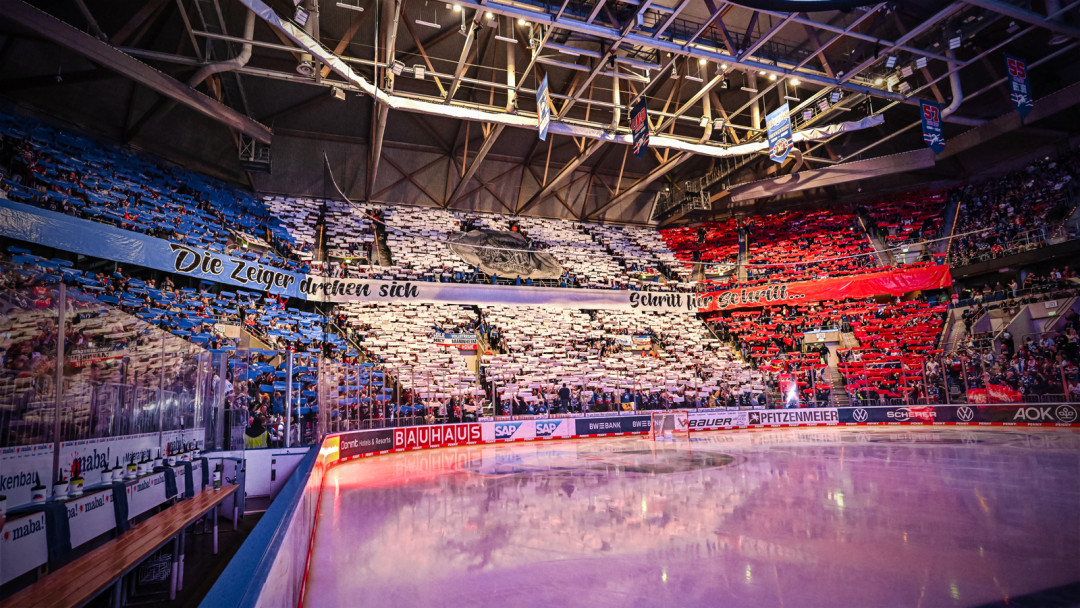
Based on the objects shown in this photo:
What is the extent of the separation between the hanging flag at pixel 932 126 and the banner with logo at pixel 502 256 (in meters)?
16.1

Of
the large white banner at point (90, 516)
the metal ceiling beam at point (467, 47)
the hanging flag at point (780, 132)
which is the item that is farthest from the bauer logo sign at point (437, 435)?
the hanging flag at point (780, 132)

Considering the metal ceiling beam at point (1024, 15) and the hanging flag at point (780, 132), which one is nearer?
the metal ceiling beam at point (1024, 15)

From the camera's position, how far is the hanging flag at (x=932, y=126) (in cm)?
1706

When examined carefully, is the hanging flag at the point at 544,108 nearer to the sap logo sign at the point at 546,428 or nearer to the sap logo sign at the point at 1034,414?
the sap logo sign at the point at 546,428

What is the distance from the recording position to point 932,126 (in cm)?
1731

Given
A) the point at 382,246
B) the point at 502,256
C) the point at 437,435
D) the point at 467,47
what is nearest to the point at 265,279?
the point at 382,246

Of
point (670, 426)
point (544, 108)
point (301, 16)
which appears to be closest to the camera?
point (301, 16)

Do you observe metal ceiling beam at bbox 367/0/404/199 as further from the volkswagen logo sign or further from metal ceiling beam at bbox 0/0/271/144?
the volkswagen logo sign

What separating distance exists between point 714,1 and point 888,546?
14026 mm

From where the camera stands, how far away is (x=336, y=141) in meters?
27.1

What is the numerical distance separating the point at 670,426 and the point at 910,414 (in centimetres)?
979

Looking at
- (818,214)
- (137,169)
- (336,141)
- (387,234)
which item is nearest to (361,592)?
(137,169)

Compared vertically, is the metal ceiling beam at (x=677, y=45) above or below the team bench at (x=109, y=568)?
above

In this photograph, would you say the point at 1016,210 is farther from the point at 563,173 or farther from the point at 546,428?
Answer: the point at 546,428
